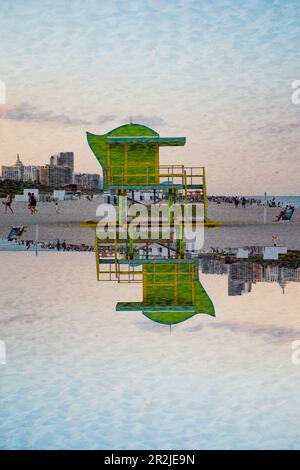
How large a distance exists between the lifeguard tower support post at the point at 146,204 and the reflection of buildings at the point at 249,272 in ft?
21.8

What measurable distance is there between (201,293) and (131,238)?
72.7 inches

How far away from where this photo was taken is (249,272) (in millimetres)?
19250

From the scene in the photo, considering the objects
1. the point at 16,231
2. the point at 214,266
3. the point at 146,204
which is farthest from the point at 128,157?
the point at 16,231

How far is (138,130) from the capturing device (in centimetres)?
980

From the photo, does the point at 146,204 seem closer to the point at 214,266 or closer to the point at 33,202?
the point at 214,266

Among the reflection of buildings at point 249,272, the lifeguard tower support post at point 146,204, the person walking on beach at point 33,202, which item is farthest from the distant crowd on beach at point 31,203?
the lifeguard tower support post at point 146,204

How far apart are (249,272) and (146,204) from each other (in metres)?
9.93

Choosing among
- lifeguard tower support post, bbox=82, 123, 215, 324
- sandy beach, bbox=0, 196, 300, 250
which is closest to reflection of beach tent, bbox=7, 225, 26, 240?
sandy beach, bbox=0, 196, 300, 250

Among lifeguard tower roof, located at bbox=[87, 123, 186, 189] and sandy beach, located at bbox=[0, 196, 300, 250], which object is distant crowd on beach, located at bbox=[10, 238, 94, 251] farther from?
lifeguard tower roof, located at bbox=[87, 123, 186, 189]

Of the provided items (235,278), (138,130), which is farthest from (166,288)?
(235,278)

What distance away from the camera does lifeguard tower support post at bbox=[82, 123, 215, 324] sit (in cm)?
961

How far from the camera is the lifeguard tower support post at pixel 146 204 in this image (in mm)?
9609

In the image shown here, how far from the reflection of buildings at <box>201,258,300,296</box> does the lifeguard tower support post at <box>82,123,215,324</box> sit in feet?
21.8

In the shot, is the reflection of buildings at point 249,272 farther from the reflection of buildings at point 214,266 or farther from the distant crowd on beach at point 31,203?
the distant crowd on beach at point 31,203
